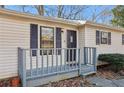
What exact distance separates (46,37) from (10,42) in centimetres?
193

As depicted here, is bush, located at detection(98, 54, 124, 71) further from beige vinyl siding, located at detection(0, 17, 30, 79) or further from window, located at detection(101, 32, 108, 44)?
beige vinyl siding, located at detection(0, 17, 30, 79)

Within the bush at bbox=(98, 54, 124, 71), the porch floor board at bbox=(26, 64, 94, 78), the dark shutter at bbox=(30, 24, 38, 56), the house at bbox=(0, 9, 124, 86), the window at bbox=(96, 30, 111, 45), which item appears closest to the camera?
the porch floor board at bbox=(26, 64, 94, 78)

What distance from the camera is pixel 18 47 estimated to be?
7473 millimetres

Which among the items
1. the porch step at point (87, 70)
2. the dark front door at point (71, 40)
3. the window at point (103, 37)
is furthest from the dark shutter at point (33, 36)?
the window at point (103, 37)

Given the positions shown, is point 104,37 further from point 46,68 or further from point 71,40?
point 46,68

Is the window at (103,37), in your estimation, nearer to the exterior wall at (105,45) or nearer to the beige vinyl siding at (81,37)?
the exterior wall at (105,45)

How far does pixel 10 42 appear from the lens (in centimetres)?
721

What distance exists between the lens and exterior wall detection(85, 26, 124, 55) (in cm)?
1048

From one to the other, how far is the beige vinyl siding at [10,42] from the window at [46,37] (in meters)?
0.91

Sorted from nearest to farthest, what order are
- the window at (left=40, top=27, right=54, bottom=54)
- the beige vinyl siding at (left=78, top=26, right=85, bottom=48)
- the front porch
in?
the front porch < the window at (left=40, top=27, right=54, bottom=54) < the beige vinyl siding at (left=78, top=26, right=85, bottom=48)

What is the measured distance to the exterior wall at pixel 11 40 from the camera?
6977 millimetres

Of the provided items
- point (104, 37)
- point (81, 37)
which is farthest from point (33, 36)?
point (104, 37)

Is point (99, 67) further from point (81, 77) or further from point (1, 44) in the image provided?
point (1, 44)

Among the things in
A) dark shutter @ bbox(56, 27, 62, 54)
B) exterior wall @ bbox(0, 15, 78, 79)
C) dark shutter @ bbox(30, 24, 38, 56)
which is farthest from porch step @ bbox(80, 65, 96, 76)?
exterior wall @ bbox(0, 15, 78, 79)
